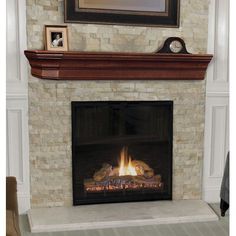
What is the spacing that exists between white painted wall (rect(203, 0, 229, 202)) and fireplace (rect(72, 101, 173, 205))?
347 mm

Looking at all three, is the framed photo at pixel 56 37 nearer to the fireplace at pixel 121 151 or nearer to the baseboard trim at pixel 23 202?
the fireplace at pixel 121 151

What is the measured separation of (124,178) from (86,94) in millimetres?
807

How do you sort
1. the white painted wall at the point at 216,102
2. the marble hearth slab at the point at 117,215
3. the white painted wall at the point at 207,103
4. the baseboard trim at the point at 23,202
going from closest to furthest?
the marble hearth slab at the point at 117,215 → the white painted wall at the point at 207,103 → the baseboard trim at the point at 23,202 → the white painted wall at the point at 216,102

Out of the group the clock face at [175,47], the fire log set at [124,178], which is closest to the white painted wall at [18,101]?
the fire log set at [124,178]

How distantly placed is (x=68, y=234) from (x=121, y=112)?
107cm

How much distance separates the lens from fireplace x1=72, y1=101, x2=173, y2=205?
339cm

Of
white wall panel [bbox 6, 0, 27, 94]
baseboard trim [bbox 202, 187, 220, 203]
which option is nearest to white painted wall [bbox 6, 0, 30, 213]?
white wall panel [bbox 6, 0, 27, 94]

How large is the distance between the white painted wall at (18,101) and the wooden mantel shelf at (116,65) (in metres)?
0.12

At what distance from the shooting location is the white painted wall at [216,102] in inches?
136

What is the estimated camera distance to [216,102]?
3562 millimetres

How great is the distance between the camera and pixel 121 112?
3.43m

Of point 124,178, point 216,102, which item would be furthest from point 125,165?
point 216,102

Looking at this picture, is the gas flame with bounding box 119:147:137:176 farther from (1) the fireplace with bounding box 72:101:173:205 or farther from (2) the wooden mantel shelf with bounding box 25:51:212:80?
(2) the wooden mantel shelf with bounding box 25:51:212:80

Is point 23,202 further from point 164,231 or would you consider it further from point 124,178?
point 164,231
